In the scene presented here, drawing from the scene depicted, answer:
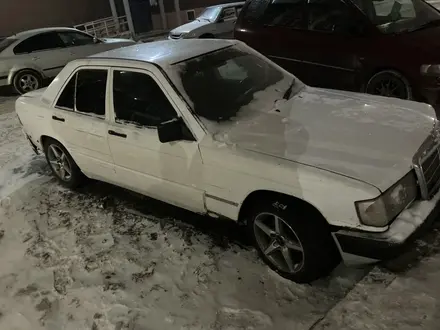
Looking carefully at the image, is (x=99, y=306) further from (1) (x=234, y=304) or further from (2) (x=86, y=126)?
(2) (x=86, y=126)

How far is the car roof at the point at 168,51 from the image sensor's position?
386cm

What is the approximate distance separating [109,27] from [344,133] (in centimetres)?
1717

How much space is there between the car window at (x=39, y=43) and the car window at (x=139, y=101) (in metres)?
7.00

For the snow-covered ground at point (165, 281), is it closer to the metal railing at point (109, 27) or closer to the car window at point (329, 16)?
the car window at point (329, 16)

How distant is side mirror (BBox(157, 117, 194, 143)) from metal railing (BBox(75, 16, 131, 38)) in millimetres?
15686

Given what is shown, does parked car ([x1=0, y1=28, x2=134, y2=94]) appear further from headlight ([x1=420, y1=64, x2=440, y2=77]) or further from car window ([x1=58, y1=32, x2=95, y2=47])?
headlight ([x1=420, y1=64, x2=440, y2=77])

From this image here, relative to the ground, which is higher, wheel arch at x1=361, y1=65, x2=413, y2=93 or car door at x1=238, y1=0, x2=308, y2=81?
car door at x1=238, y1=0, x2=308, y2=81

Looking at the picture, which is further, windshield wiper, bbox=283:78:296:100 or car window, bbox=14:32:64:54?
car window, bbox=14:32:64:54

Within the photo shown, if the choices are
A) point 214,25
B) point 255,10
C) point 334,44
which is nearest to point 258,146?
point 334,44

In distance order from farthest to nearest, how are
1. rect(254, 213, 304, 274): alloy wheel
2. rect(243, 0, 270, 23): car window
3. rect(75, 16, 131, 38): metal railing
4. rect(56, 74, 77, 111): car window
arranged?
rect(75, 16, 131, 38): metal railing < rect(243, 0, 270, 23): car window < rect(56, 74, 77, 111): car window < rect(254, 213, 304, 274): alloy wheel

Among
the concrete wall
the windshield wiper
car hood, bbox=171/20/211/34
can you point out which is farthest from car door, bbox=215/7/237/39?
the concrete wall

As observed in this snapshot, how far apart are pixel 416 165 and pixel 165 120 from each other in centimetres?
188

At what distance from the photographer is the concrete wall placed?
1747cm

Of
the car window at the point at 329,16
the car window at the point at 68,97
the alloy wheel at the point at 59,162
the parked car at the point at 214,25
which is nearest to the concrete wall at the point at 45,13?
the parked car at the point at 214,25
